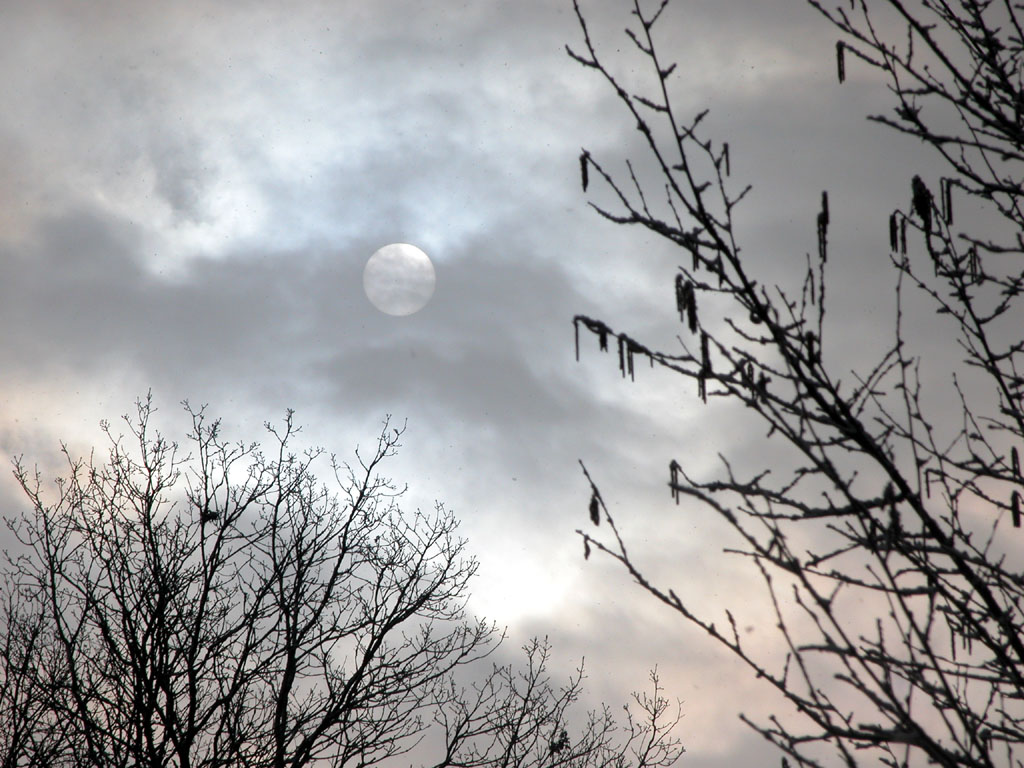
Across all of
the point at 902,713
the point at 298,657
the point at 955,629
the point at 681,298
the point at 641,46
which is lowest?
the point at 902,713

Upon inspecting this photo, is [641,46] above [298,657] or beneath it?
beneath

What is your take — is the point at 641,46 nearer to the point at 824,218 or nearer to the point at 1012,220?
the point at 824,218

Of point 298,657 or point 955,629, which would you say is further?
point 298,657

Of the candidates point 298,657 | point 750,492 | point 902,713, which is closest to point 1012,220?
point 750,492

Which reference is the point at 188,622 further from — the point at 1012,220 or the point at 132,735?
the point at 1012,220

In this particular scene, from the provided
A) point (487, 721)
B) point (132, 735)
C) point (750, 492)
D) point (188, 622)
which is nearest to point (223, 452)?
point (188, 622)

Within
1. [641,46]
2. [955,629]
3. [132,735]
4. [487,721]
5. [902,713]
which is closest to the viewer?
[902,713]

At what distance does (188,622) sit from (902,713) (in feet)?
32.4

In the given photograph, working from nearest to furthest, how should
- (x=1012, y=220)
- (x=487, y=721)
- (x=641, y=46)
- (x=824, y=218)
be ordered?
(x=824, y=218) → (x=641, y=46) → (x=1012, y=220) → (x=487, y=721)

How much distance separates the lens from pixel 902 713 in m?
2.23

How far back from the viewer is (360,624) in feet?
38.1

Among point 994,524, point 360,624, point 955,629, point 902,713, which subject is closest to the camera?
point 902,713

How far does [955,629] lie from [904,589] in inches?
17.9

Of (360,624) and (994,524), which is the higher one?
(360,624)
